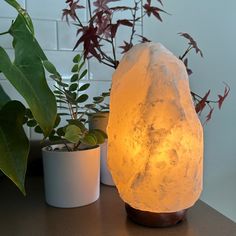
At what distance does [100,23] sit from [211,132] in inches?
25.8

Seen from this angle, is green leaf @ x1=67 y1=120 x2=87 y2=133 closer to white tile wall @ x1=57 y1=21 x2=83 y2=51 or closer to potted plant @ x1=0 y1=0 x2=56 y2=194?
potted plant @ x1=0 y1=0 x2=56 y2=194

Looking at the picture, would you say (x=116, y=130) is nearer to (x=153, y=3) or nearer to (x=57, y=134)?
(x=57, y=134)

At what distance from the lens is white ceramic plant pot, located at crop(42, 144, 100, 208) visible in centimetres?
64

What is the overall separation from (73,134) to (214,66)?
0.74m

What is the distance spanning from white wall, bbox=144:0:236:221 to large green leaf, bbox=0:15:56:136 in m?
0.68

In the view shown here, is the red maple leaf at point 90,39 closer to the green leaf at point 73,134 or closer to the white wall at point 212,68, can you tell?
the green leaf at point 73,134

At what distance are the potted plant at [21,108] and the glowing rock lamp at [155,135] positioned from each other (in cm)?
14

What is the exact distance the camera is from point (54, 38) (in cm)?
101

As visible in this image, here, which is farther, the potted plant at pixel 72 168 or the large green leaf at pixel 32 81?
the potted plant at pixel 72 168

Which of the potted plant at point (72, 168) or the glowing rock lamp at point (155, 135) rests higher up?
the glowing rock lamp at point (155, 135)

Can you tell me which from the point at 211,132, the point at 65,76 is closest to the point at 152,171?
the point at 65,76

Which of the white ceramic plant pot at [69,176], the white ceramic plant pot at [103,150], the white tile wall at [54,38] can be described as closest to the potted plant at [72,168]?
the white ceramic plant pot at [69,176]

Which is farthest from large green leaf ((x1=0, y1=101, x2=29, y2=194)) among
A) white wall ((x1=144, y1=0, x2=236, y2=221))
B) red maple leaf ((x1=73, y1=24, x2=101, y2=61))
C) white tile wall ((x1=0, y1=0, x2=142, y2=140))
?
white wall ((x1=144, y1=0, x2=236, y2=221))

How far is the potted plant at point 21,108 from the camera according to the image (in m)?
0.45
